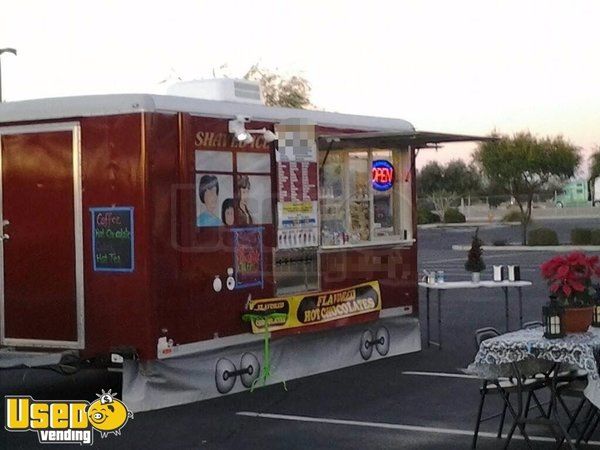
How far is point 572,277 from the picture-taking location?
7891 mm

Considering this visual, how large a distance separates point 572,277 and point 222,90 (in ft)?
14.1

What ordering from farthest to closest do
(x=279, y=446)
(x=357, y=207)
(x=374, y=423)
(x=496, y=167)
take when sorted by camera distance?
1. (x=496, y=167)
2. (x=357, y=207)
3. (x=374, y=423)
4. (x=279, y=446)

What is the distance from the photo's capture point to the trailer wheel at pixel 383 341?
12461mm

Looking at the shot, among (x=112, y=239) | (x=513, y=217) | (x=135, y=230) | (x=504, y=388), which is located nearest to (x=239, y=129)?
(x=135, y=230)

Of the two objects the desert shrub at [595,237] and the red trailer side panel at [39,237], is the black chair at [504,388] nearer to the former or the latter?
the red trailer side panel at [39,237]

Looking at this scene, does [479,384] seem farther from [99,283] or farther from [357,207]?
[99,283]

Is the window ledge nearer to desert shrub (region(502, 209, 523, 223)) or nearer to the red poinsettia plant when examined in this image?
the red poinsettia plant

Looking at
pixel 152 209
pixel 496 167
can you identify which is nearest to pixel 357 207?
pixel 152 209

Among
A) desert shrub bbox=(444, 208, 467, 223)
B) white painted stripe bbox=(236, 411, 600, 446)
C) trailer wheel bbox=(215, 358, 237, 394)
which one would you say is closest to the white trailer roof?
trailer wheel bbox=(215, 358, 237, 394)

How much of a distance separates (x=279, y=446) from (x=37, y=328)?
2872 mm

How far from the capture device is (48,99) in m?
9.72

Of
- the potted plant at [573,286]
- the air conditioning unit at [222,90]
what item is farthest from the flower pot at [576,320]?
the air conditioning unit at [222,90]

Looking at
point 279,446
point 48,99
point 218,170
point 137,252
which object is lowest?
point 279,446

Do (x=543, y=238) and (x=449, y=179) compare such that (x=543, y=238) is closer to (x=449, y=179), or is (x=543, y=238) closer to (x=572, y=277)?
(x=572, y=277)
